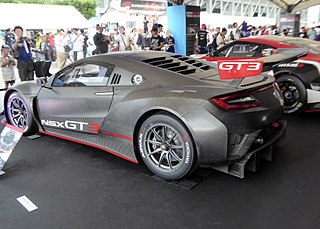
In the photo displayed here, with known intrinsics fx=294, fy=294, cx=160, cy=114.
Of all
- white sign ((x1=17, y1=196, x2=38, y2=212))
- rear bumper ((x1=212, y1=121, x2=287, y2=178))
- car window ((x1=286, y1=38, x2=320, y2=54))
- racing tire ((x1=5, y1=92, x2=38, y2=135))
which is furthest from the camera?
car window ((x1=286, y1=38, x2=320, y2=54))

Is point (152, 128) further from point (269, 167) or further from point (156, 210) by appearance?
point (269, 167)

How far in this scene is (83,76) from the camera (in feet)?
11.1

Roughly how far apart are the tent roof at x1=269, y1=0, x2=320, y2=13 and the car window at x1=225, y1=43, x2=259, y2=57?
18151 mm

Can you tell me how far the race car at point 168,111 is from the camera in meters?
Answer: 2.42

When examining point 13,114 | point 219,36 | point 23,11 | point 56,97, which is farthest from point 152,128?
point 23,11

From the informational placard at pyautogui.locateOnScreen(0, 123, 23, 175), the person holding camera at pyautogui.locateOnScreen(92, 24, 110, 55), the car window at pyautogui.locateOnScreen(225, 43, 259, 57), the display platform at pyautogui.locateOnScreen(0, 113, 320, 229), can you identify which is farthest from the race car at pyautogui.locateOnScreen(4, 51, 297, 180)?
the person holding camera at pyautogui.locateOnScreen(92, 24, 110, 55)

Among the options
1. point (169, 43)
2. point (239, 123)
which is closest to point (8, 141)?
point (239, 123)

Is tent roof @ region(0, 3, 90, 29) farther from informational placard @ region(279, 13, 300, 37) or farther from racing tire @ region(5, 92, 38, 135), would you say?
informational placard @ region(279, 13, 300, 37)

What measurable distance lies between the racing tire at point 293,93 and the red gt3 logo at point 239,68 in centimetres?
236

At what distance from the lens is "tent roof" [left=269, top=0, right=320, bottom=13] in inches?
836

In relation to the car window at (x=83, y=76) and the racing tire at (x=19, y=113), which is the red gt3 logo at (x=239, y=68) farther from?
the racing tire at (x=19, y=113)

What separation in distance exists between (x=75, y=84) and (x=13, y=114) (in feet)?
4.57

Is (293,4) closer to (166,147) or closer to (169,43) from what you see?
(169,43)

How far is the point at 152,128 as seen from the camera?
8.91ft
